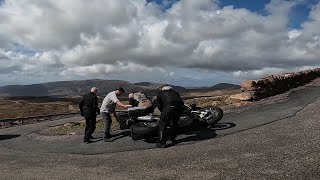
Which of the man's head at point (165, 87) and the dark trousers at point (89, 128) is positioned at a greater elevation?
the man's head at point (165, 87)

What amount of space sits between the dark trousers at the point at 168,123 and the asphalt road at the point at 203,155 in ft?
1.64

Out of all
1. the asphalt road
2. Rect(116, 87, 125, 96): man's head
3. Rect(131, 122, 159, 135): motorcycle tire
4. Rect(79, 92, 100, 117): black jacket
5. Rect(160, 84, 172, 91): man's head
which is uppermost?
Rect(160, 84, 172, 91): man's head

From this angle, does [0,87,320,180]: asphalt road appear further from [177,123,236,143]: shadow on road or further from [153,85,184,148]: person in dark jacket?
[153,85,184,148]: person in dark jacket

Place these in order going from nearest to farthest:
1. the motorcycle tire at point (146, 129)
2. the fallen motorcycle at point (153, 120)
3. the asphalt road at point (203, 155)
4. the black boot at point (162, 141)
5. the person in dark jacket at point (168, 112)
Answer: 1. the asphalt road at point (203, 155)
2. the black boot at point (162, 141)
3. the person in dark jacket at point (168, 112)
4. the motorcycle tire at point (146, 129)
5. the fallen motorcycle at point (153, 120)

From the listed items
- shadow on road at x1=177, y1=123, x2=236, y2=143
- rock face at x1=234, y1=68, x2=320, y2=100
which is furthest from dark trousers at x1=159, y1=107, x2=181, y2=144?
rock face at x1=234, y1=68, x2=320, y2=100

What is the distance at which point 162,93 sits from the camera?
13.4 m

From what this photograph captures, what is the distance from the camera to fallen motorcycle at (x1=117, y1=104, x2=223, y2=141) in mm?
13567

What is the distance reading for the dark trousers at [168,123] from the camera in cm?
1279

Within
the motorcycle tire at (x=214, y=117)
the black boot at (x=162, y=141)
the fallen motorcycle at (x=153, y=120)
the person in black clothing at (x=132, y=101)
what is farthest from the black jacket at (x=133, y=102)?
the black boot at (x=162, y=141)

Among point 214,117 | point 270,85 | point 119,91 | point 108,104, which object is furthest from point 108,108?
point 270,85

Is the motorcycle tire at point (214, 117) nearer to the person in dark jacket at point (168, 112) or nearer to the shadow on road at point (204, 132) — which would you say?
the shadow on road at point (204, 132)

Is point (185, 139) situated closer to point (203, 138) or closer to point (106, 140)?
point (203, 138)

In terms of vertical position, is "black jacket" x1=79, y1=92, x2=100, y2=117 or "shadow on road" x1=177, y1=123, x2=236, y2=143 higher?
"black jacket" x1=79, y1=92, x2=100, y2=117

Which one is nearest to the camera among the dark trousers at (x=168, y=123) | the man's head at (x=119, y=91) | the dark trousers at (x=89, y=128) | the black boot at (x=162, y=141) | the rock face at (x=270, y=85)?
the black boot at (x=162, y=141)
